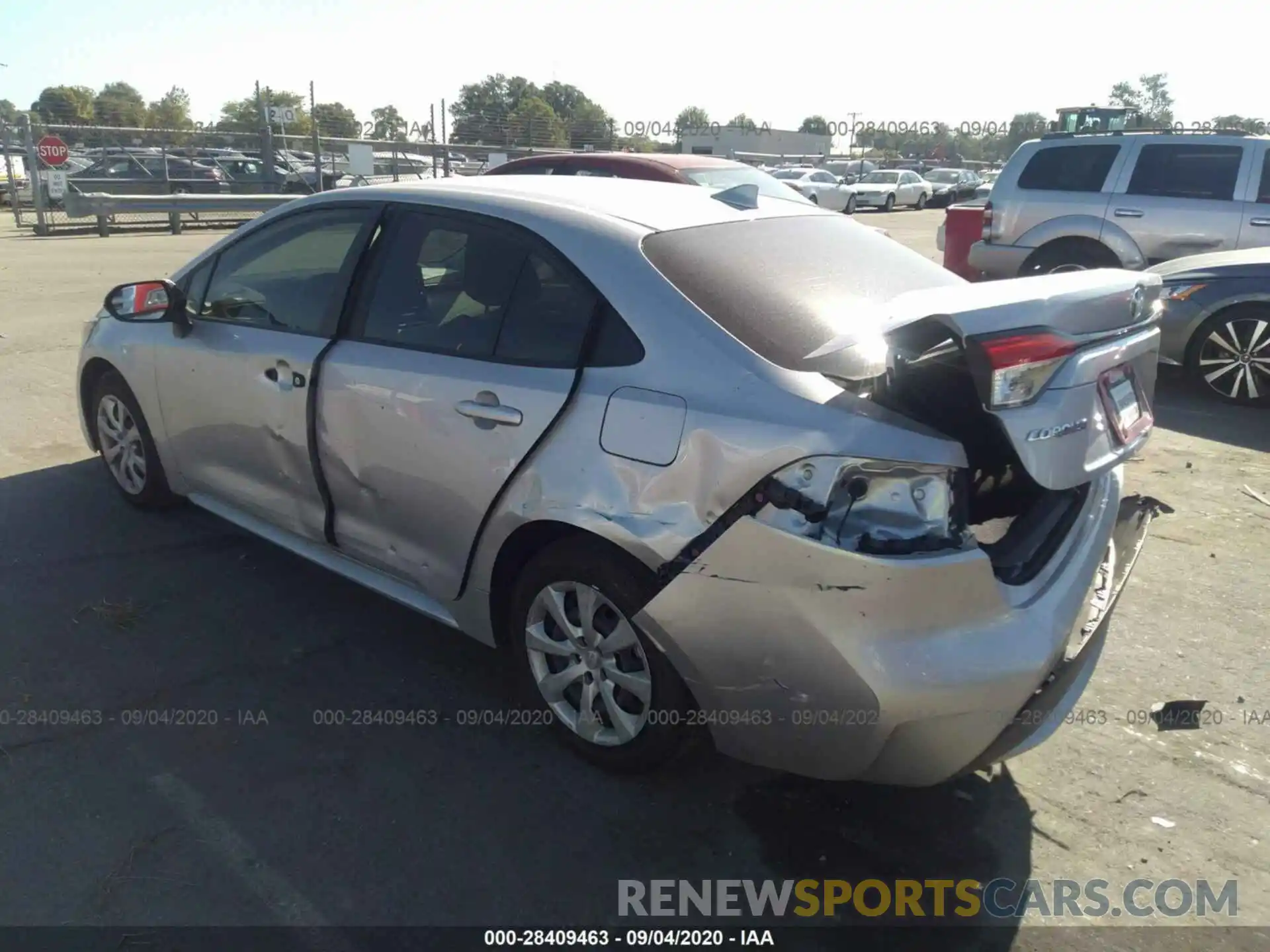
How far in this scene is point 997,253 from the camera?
9.92 metres

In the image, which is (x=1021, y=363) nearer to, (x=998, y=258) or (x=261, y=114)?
(x=998, y=258)

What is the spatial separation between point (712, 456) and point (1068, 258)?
8.22m

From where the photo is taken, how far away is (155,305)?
441 cm

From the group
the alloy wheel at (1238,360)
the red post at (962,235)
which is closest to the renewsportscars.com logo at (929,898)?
the alloy wheel at (1238,360)

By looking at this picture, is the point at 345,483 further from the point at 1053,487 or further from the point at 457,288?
the point at 1053,487

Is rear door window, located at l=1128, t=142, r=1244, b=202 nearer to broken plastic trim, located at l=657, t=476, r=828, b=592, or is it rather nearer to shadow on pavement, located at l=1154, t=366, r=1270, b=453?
shadow on pavement, located at l=1154, t=366, r=1270, b=453

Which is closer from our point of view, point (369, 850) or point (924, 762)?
point (924, 762)

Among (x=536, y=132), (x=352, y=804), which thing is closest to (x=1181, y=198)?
(x=352, y=804)

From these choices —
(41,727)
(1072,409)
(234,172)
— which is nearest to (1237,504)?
(1072,409)

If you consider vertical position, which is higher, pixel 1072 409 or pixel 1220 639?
pixel 1072 409

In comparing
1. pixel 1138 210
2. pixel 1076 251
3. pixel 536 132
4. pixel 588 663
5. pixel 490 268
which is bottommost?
pixel 588 663

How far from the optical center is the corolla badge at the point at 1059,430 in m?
2.58

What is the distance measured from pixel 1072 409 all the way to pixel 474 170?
1121 inches

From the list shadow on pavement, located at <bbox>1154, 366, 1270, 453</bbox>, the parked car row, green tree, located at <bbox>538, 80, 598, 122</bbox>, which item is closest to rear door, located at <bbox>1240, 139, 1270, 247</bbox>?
the parked car row
